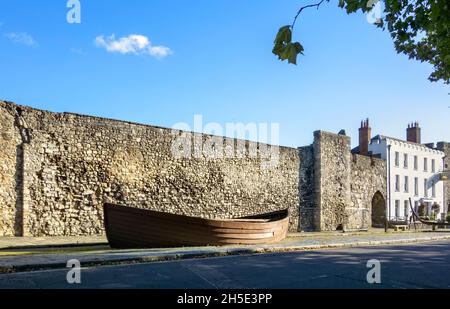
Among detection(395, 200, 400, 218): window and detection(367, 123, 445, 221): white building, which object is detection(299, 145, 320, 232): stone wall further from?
detection(395, 200, 400, 218): window

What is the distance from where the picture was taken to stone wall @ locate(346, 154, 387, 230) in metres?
31.3

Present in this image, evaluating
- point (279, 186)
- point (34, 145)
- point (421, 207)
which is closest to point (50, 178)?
point (34, 145)

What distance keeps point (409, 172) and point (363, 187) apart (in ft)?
36.8

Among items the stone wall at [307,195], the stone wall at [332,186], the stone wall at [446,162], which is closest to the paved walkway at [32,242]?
the stone wall at [307,195]

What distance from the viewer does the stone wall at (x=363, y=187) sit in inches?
1233

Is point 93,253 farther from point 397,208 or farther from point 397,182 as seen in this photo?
point 397,182

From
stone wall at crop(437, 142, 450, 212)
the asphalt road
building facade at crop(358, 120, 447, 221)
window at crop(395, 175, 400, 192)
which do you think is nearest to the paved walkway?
the asphalt road

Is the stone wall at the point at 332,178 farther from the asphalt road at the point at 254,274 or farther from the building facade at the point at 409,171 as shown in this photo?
the asphalt road at the point at 254,274

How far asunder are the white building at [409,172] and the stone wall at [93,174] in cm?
1863

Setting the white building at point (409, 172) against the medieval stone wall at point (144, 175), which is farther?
the white building at point (409, 172)

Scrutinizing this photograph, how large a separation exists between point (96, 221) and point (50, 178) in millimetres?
2641

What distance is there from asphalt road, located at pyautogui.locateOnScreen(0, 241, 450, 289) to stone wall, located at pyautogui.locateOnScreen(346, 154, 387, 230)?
19.8m

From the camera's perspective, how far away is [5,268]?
9.02 meters
